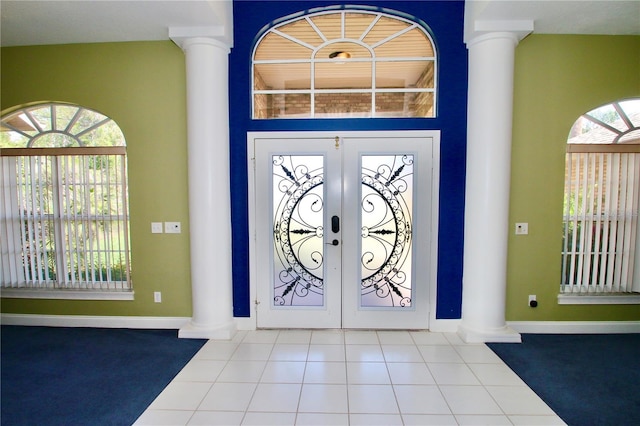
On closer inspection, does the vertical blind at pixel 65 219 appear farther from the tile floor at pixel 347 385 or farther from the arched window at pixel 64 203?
the tile floor at pixel 347 385

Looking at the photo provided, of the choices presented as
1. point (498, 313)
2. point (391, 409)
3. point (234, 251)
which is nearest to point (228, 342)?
point (234, 251)

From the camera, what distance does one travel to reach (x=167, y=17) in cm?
295

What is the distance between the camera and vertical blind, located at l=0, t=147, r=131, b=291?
3555 mm

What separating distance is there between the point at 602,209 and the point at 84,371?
16.8 feet

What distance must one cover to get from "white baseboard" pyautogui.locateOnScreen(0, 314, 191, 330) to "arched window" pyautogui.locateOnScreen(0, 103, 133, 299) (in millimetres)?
247

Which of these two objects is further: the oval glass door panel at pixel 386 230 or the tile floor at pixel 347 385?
the oval glass door panel at pixel 386 230

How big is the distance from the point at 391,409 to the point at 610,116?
362 centimetres

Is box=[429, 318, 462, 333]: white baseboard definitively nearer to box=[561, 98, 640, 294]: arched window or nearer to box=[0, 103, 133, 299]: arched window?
→ box=[561, 98, 640, 294]: arched window

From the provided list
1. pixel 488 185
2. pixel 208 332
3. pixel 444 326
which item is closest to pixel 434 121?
pixel 488 185

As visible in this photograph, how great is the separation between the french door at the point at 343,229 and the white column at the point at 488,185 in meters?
0.40

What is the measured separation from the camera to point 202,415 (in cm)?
215

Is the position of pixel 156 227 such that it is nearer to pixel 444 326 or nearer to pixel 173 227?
pixel 173 227

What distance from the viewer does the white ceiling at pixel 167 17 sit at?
2.77 m

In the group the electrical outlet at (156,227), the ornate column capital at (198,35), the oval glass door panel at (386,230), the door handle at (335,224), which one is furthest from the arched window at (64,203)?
the oval glass door panel at (386,230)
